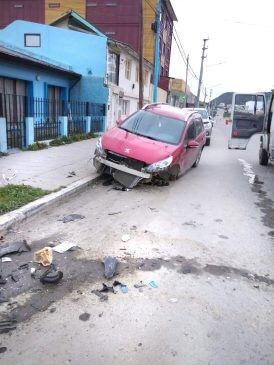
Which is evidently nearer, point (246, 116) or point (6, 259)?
point (6, 259)

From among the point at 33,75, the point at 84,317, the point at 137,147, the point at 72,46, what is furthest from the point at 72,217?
the point at 72,46

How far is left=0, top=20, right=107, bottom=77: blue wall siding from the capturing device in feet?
73.9

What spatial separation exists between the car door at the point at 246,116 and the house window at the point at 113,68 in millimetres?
12526

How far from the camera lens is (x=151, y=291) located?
418cm

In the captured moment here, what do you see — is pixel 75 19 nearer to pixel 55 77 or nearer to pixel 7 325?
pixel 55 77

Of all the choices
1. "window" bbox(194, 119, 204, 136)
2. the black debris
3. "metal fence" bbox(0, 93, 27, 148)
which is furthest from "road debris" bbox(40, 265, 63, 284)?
"metal fence" bbox(0, 93, 27, 148)

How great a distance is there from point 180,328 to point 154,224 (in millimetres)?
2957

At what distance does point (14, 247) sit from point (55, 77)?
15.7 metres

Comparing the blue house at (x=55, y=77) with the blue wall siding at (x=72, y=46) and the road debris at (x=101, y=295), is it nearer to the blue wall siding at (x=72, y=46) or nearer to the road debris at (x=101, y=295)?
the blue wall siding at (x=72, y=46)

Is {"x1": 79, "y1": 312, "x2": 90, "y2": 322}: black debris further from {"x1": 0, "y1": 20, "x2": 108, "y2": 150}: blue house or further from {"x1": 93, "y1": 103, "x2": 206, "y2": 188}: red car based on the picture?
{"x1": 0, "y1": 20, "x2": 108, "y2": 150}: blue house

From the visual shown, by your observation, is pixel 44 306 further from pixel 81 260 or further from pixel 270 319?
pixel 270 319

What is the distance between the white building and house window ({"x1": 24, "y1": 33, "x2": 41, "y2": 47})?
14.1ft

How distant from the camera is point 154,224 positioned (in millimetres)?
6414

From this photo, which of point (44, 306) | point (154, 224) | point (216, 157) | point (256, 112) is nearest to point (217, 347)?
point (44, 306)
